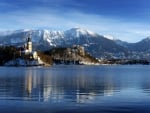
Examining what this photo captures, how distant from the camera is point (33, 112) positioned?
33.8 meters

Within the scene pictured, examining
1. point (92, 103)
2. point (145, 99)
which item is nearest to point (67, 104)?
point (92, 103)

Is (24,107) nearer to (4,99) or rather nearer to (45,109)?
(45,109)

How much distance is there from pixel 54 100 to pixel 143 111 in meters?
11.1

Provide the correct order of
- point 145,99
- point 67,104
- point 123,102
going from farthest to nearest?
point 145,99
point 123,102
point 67,104

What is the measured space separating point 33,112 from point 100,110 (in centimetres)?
602

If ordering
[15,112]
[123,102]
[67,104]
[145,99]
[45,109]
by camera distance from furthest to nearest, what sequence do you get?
[145,99]
[123,102]
[67,104]
[45,109]
[15,112]

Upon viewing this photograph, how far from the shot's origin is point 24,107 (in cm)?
3662

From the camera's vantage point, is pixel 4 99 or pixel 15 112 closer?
pixel 15 112

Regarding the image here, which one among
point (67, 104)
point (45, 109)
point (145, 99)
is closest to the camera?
point (45, 109)

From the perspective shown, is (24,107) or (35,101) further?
(35,101)

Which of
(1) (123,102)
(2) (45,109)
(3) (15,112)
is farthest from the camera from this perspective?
(1) (123,102)

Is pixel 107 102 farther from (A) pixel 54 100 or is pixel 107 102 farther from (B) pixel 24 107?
(B) pixel 24 107

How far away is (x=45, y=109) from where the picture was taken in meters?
35.7

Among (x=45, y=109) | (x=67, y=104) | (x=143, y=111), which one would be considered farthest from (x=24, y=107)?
(x=143, y=111)
